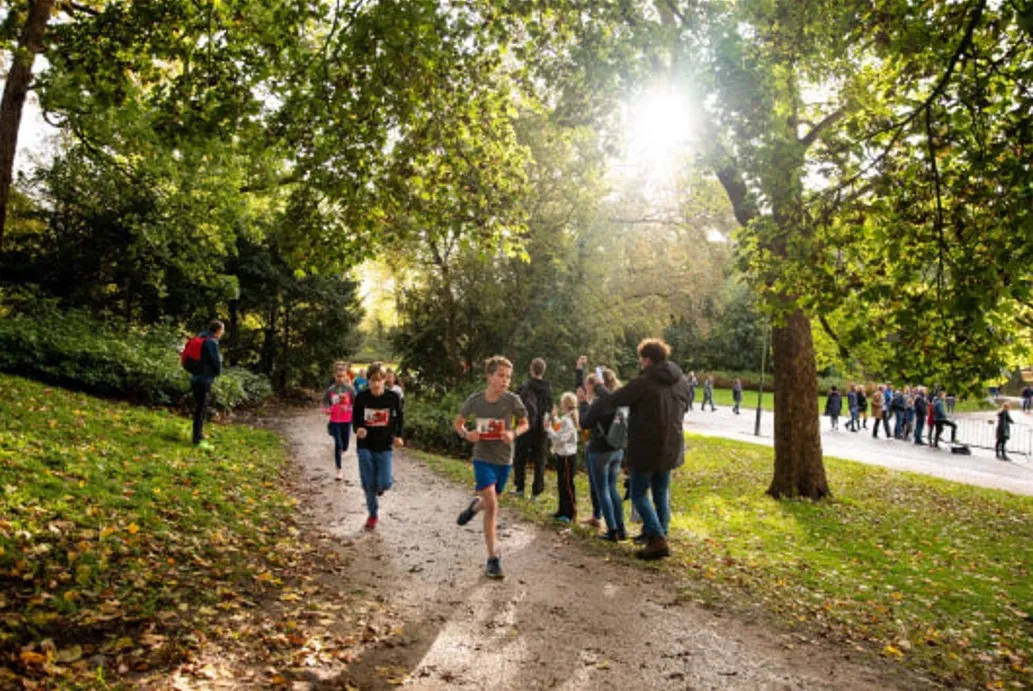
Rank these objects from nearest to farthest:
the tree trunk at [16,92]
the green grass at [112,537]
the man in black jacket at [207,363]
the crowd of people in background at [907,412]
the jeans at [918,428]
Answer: the green grass at [112,537] → the tree trunk at [16,92] → the man in black jacket at [207,363] → the crowd of people in background at [907,412] → the jeans at [918,428]

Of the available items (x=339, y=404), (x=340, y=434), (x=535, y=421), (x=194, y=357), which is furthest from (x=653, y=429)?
(x=194, y=357)

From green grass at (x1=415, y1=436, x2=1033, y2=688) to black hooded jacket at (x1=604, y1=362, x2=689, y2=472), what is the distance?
51.9 inches

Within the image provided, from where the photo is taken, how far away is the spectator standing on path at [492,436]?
21.4 feet

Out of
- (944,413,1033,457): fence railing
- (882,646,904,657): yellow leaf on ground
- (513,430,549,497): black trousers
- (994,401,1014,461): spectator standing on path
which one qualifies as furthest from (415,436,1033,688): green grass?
(944,413,1033,457): fence railing

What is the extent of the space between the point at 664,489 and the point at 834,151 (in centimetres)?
412

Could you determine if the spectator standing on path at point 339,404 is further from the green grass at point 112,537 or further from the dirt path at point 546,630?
the dirt path at point 546,630

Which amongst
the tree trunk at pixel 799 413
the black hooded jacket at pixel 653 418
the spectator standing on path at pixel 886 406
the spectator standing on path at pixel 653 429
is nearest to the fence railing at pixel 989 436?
the spectator standing on path at pixel 886 406

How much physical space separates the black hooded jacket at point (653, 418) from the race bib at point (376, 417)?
291 cm

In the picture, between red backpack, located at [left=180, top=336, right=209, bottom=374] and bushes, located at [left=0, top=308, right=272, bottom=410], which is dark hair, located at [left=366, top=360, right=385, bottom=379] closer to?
red backpack, located at [left=180, top=336, right=209, bottom=374]

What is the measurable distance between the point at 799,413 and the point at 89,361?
16.0 metres

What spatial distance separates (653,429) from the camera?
7160 millimetres

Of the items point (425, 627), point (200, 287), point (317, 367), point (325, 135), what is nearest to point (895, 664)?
point (425, 627)

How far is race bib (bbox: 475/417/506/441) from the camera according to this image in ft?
21.6

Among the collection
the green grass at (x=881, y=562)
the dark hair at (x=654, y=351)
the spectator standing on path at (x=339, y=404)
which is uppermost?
the dark hair at (x=654, y=351)
